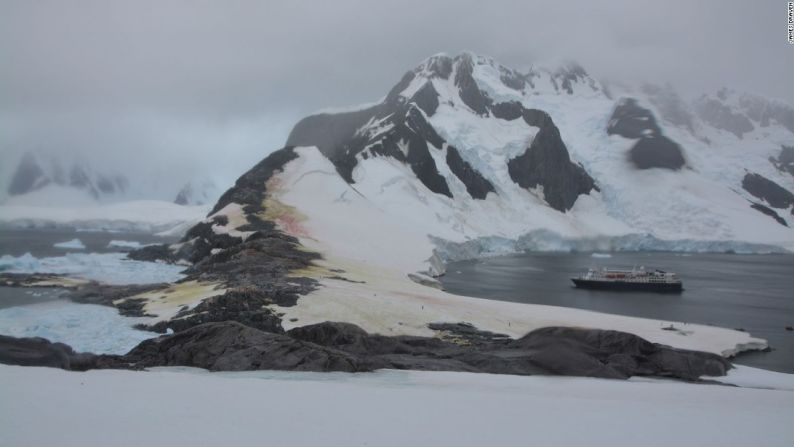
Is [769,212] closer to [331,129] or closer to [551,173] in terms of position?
[551,173]

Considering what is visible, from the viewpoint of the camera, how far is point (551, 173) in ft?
551

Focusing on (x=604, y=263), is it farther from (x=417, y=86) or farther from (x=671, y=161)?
(x=417, y=86)

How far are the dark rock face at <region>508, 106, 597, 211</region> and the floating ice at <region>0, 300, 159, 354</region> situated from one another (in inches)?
5485

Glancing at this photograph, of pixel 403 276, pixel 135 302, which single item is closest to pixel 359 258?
pixel 403 276

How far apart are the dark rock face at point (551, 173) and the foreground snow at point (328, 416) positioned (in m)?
157

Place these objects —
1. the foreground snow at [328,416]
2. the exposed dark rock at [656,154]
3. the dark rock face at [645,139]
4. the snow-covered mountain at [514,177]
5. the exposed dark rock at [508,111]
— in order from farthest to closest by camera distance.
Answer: the exposed dark rock at [508,111] → the dark rock face at [645,139] → the exposed dark rock at [656,154] → the snow-covered mountain at [514,177] → the foreground snow at [328,416]

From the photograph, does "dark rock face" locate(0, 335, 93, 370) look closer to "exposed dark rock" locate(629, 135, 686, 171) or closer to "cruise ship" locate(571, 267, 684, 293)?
"cruise ship" locate(571, 267, 684, 293)

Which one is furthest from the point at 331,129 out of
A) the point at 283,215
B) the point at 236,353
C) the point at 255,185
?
the point at 236,353

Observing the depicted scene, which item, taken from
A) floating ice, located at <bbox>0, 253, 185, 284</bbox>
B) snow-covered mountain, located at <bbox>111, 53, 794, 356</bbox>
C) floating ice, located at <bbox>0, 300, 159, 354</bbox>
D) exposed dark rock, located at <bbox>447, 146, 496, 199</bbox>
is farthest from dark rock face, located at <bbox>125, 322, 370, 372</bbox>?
exposed dark rock, located at <bbox>447, 146, 496, 199</bbox>

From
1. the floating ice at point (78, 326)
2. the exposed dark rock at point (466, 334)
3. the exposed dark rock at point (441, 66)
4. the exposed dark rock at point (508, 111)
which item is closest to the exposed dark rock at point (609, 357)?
the exposed dark rock at point (466, 334)

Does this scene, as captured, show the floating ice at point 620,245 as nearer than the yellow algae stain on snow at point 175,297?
No

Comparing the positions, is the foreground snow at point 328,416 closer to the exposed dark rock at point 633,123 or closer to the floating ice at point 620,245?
the floating ice at point 620,245

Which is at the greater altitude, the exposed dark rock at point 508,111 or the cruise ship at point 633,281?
the exposed dark rock at point 508,111

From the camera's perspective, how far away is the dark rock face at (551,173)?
166m
